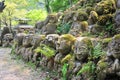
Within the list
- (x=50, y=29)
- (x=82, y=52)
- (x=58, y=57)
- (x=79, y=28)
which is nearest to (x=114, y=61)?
(x=82, y=52)

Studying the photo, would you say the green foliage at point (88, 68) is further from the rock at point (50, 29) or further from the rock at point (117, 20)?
the rock at point (50, 29)

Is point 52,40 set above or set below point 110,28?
below

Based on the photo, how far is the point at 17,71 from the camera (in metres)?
13.1

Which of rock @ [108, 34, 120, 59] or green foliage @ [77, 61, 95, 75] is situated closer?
rock @ [108, 34, 120, 59]

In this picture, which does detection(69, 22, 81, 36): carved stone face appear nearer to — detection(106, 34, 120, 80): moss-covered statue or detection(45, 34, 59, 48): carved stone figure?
detection(45, 34, 59, 48): carved stone figure

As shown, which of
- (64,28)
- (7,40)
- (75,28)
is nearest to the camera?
(75,28)

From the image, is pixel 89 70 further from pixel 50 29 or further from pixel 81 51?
pixel 50 29

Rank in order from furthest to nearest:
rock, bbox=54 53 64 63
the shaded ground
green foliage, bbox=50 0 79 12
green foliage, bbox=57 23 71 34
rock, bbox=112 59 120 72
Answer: green foliage, bbox=50 0 79 12
green foliage, bbox=57 23 71 34
the shaded ground
rock, bbox=54 53 64 63
rock, bbox=112 59 120 72

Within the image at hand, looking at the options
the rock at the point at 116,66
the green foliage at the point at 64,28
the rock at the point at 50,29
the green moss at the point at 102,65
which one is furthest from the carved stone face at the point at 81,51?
the rock at the point at 50,29

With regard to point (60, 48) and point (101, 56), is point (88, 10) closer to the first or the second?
point (60, 48)

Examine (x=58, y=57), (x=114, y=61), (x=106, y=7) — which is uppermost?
(x=106, y=7)

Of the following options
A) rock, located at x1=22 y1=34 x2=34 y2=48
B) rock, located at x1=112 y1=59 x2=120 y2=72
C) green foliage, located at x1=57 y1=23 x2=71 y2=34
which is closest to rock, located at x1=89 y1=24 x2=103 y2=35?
green foliage, located at x1=57 y1=23 x2=71 y2=34

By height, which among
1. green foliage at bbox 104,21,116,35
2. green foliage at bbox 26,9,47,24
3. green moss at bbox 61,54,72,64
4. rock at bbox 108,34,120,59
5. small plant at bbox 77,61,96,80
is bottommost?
green foliage at bbox 26,9,47,24

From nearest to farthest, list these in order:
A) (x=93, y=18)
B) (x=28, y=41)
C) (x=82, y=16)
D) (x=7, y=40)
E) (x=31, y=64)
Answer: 1. (x=93, y=18)
2. (x=31, y=64)
3. (x=82, y=16)
4. (x=28, y=41)
5. (x=7, y=40)
